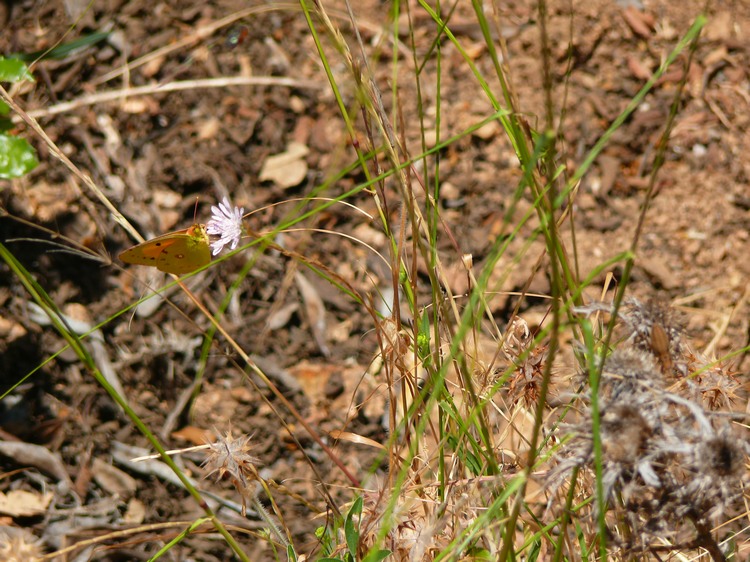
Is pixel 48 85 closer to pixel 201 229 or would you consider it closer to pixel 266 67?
pixel 266 67

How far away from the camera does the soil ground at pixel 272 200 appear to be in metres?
1.84

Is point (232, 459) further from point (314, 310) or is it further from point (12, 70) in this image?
point (12, 70)

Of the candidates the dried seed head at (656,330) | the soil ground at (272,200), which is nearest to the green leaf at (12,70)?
the soil ground at (272,200)

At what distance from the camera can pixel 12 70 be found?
5.68ft

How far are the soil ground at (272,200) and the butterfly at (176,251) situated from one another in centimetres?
56

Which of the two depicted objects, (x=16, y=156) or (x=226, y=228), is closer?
(x=226, y=228)

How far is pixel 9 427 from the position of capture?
175cm

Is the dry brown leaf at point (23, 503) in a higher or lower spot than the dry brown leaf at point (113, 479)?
higher

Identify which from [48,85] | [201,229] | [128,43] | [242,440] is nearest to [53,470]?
[242,440]

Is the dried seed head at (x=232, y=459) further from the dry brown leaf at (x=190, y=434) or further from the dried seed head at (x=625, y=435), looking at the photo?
the dry brown leaf at (x=190, y=434)

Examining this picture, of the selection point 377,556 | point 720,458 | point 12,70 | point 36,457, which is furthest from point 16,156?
point 720,458

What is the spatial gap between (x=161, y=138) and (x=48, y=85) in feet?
1.25

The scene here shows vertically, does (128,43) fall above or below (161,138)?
above

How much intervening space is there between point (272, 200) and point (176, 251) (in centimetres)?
106
